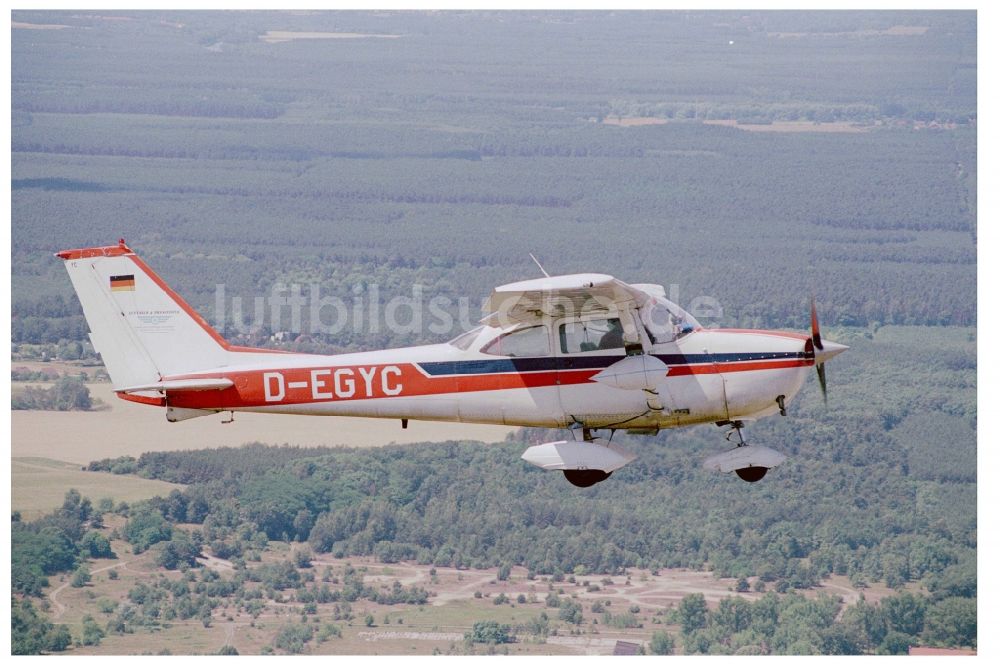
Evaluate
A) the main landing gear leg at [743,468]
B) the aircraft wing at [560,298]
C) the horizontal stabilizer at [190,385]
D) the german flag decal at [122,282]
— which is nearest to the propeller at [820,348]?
the main landing gear leg at [743,468]

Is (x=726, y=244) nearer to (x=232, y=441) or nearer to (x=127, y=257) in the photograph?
(x=232, y=441)

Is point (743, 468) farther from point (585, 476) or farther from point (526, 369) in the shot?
point (526, 369)

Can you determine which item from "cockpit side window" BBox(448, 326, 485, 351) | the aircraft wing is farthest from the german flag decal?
the aircraft wing

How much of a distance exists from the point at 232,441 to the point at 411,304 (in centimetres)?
3661

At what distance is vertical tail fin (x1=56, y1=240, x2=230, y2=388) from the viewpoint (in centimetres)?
2427

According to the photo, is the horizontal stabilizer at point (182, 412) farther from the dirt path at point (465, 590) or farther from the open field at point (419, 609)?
the dirt path at point (465, 590)

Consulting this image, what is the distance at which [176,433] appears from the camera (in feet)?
340

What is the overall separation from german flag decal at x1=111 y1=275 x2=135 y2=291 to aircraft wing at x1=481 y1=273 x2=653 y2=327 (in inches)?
181

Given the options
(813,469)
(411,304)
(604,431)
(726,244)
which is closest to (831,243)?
(726,244)

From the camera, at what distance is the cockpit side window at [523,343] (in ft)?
76.3

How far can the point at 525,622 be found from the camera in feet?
272

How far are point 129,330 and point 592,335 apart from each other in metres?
5.95

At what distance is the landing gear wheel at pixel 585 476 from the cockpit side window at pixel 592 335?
1506 millimetres

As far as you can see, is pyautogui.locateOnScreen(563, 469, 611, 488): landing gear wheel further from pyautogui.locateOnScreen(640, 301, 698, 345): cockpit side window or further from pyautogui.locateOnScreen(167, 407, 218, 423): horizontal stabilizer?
pyautogui.locateOnScreen(167, 407, 218, 423): horizontal stabilizer
